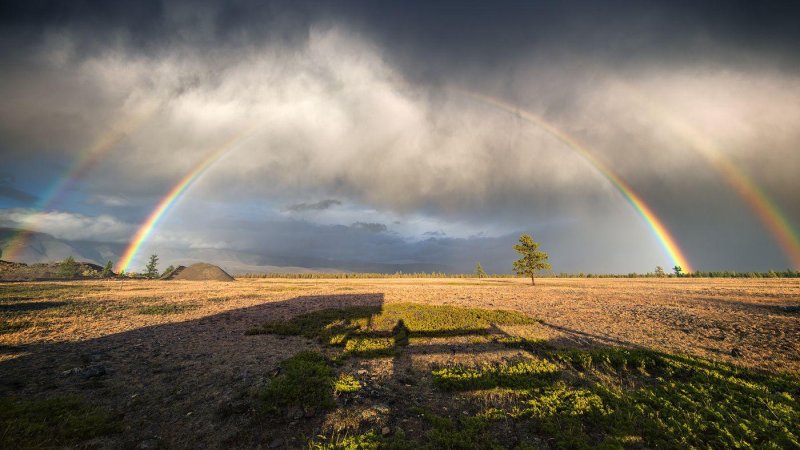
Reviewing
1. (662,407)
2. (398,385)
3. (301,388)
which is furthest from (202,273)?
(662,407)

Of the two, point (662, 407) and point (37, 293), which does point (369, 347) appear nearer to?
point (662, 407)

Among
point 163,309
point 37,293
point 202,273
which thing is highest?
point 202,273

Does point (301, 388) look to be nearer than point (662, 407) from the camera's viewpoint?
No

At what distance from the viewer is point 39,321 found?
57.9ft

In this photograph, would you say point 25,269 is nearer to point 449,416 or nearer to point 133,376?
point 133,376

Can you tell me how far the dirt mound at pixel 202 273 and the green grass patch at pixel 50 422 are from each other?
81.2 meters

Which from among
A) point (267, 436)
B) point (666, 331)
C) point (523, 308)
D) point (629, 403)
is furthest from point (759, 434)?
point (523, 308)

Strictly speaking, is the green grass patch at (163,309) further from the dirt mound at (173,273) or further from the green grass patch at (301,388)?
the dirt mound at (173,273)

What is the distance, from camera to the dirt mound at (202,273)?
78500mm

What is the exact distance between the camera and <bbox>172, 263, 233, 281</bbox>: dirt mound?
78500 millimetres

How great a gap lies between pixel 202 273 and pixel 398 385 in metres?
86.7

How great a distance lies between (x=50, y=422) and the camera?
6.90 meters

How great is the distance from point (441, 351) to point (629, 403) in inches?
277

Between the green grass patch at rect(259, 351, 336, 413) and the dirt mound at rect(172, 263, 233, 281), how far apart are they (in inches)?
3193
